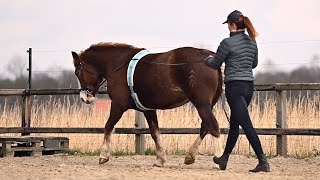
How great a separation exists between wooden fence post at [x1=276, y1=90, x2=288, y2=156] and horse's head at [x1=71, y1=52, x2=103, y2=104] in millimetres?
3070

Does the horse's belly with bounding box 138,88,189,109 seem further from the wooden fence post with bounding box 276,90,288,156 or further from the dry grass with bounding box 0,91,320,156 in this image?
the dry grass with bounding box 0,91,320,156

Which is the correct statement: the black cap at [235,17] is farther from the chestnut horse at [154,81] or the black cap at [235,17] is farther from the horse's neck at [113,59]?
the horse's neck at [113,59]

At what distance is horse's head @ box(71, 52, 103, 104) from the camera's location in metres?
9.69

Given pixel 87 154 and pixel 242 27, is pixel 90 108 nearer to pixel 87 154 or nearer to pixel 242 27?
pixel 87 154

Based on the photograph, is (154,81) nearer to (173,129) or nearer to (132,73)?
(132,73)

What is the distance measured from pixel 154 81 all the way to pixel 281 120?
307 centimetres

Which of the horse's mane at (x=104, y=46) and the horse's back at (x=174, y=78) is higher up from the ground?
the horse's mane at (x=104, y=46)

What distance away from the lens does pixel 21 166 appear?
8.36 metres

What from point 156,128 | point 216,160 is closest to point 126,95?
point 156,128

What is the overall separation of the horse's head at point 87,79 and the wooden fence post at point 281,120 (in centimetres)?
307

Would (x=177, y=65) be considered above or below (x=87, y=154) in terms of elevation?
above

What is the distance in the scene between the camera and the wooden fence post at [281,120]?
10859mm

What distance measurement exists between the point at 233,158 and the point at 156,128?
6.47 ft

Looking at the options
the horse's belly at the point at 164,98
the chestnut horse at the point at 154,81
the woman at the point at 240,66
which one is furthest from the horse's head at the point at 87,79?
the woman at the point at 240,66
